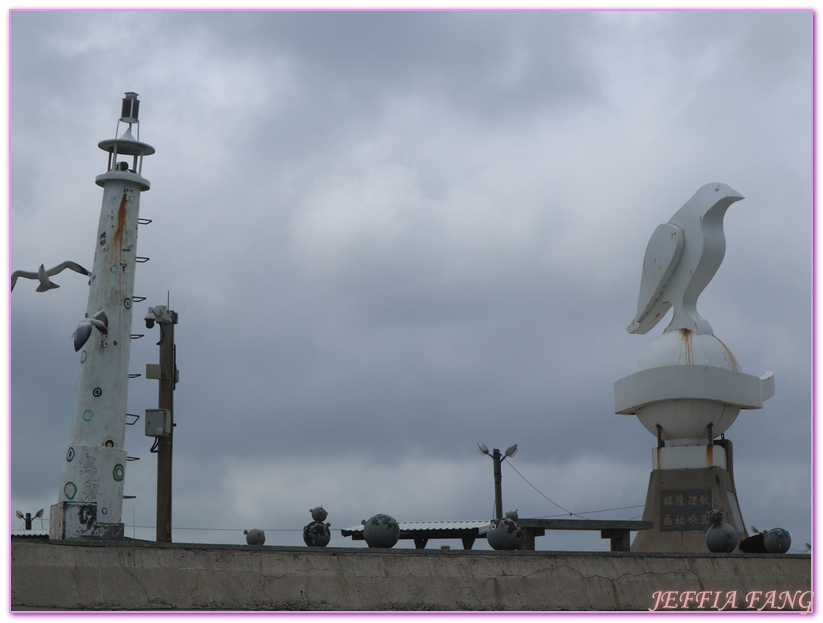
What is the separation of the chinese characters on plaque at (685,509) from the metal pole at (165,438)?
12.4 meters

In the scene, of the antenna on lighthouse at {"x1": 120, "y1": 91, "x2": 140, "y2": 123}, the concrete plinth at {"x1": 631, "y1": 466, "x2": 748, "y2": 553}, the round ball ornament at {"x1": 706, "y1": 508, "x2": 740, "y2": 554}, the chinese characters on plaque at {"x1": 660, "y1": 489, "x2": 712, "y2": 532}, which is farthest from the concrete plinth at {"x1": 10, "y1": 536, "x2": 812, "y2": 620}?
the antenna on lighthouse at {"x1": 120, "y1": 91, "x2": 140, "y2": 123}

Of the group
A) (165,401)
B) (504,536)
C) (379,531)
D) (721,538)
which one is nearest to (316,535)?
(379,531)

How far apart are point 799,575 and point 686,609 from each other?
3.63m

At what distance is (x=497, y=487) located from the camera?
29.8m

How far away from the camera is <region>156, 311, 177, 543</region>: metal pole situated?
22.0 metres

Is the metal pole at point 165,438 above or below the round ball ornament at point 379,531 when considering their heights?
above

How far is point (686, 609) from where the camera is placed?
61.4 ft

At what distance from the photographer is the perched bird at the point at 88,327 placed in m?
21.3

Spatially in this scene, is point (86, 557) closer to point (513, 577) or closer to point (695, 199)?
point (513, 577)

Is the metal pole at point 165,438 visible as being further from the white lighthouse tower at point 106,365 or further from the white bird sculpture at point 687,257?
the white bird sculpture at point 687,257

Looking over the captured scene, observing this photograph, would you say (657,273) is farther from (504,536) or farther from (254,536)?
(254,536)

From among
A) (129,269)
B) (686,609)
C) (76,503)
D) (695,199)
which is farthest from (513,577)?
(695,199)

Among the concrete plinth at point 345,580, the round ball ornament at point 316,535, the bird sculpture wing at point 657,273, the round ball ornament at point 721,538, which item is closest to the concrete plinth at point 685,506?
the bird sculpture wing at point 657,273

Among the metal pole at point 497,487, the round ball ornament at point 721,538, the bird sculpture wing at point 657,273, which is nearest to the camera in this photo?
the round ball ornament at point 721,538
